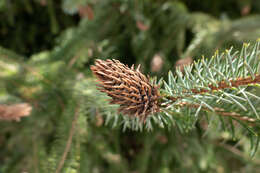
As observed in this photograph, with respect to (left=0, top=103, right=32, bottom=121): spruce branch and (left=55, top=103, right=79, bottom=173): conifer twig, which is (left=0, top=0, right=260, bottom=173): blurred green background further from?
(left=0, top=103, right=32, bottom=121): spruce branch

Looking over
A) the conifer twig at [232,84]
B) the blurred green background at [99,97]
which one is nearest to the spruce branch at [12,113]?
the blurred green background at [99,97]

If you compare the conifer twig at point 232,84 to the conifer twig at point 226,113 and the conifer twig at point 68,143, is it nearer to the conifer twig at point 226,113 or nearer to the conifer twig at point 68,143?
the conifer twig at point 226,113

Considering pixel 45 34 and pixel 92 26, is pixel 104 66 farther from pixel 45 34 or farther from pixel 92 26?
pixel 45 34

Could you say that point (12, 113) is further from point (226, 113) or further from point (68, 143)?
point (226, 113)

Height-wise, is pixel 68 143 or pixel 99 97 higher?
pixel 99 97

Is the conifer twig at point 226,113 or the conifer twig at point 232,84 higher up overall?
the conifer twig at point 232,84

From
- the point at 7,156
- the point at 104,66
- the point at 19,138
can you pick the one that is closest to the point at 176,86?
the point at 104,66

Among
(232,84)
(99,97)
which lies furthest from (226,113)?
(99,97)

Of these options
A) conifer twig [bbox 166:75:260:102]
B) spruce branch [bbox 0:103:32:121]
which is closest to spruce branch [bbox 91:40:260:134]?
conifer twig [bbox 166:75:260:102]
